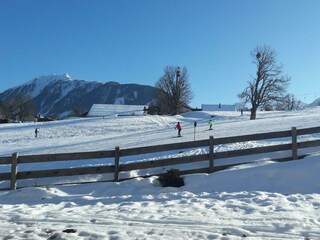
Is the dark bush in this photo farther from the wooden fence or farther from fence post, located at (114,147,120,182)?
fence post, located at (114,147,120,182)

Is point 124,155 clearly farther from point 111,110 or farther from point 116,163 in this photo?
point 111,110

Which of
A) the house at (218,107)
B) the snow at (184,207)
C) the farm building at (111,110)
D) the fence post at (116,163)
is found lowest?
the snow at (184,207)

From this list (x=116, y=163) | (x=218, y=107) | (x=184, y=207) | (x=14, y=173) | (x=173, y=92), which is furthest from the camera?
(x=218, y=107)

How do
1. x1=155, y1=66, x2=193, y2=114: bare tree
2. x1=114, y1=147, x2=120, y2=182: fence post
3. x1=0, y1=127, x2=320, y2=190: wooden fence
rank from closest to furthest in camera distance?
x1=0, y1=127, x2=320, y2=190: wooden fence, x1=114, y1=147, x2=120, y2=182: fence post, x1=155, y1=66, x2=193, y2=114: bare tree

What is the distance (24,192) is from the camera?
9508 millimetres

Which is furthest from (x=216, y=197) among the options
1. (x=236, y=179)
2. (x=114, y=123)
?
(x=114, y=123)

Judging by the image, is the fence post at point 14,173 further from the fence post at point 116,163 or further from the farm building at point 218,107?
the farm building at point 218,107

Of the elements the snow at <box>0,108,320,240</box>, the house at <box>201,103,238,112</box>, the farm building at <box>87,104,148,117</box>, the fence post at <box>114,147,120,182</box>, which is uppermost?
the house at <box>201,103,238,112</box>

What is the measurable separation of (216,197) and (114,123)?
154 feet

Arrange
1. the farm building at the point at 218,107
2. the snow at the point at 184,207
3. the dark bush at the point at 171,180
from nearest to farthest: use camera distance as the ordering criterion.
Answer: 1. the snow at the point at 184,207
2. the dark bush at the point at 171,180
3. the farm building at the point at 218,107

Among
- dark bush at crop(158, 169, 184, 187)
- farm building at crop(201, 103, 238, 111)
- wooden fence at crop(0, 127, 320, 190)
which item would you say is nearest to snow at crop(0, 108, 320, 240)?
dark bush at crop(158, 169, 184, 187)

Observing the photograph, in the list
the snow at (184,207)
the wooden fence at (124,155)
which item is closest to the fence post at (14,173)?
the wooden fence at (124,155)

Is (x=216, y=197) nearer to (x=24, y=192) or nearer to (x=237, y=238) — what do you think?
(x=237, y=238)

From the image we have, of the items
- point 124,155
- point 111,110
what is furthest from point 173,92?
point 124,155
